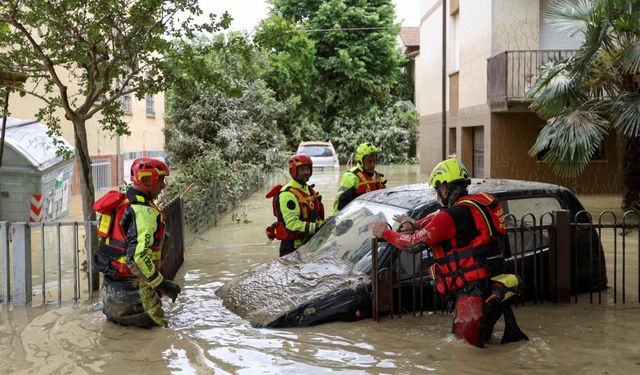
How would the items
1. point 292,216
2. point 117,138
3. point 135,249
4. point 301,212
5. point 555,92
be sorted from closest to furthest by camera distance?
point 135,249 < point 292,216 < point 301,212 < point 555,92 < point 117,138

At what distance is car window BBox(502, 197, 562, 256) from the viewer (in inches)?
268

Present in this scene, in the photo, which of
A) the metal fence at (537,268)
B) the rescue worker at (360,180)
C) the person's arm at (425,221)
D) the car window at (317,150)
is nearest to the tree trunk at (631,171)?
the metal fence at (537,268)

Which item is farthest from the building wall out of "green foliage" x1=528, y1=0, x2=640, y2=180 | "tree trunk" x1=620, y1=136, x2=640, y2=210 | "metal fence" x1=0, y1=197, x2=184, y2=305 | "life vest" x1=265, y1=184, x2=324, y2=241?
"life vest" x1=265, y1=184, x2=324, y2=241

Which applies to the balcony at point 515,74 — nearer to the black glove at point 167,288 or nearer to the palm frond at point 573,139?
the palm frond at point 573,139

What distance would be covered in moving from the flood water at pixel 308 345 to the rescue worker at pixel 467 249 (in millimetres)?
289

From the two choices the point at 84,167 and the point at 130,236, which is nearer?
the point at 130,236

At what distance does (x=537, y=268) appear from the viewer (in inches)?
273

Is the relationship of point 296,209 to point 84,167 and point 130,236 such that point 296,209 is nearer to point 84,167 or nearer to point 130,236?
point 130,236

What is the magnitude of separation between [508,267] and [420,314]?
3.03 feet

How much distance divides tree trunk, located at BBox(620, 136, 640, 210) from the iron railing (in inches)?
147

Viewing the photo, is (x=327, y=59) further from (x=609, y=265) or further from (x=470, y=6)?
(x=609, y=265)

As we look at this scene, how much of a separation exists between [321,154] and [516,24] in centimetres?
1309

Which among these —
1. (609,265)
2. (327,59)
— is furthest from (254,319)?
(327,59)

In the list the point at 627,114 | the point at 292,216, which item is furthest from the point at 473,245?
the point at 627,114
